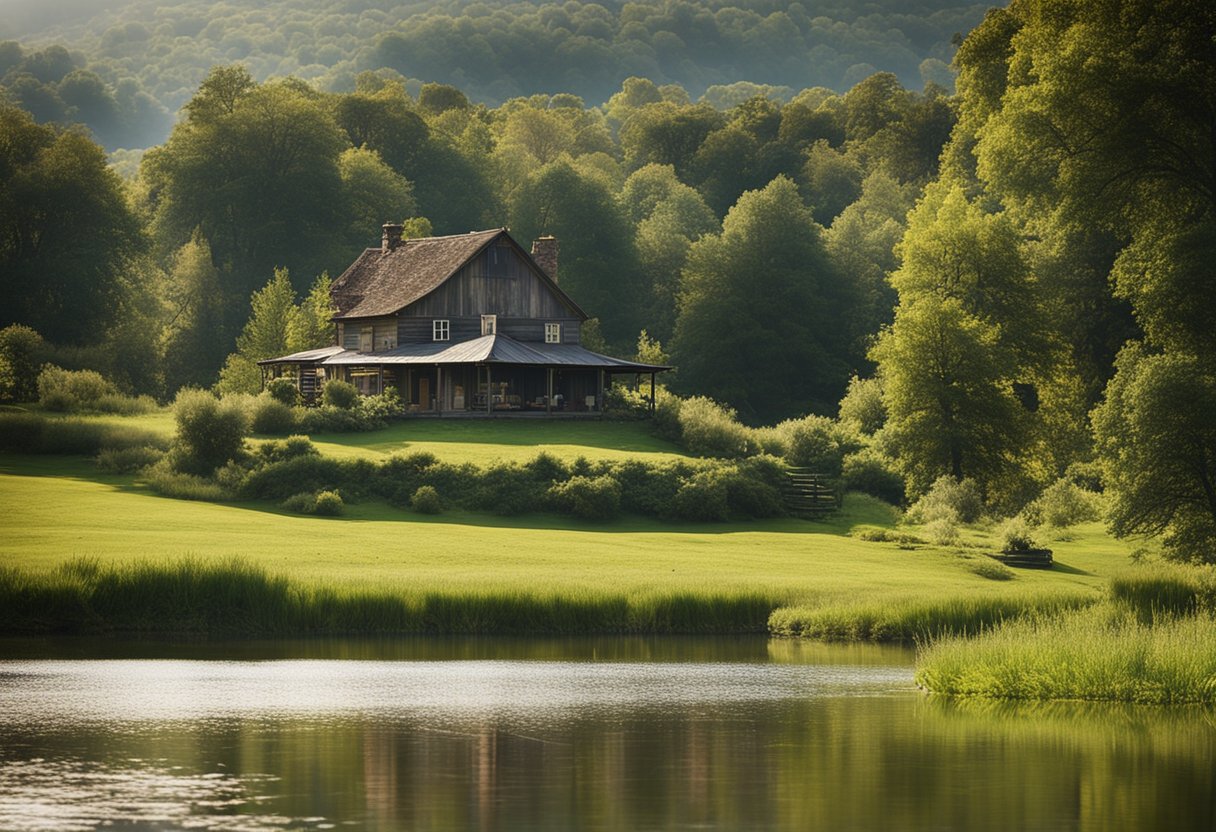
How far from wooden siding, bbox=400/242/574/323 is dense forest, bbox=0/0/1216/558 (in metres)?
14.3

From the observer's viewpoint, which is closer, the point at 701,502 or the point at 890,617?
the point at 890,617

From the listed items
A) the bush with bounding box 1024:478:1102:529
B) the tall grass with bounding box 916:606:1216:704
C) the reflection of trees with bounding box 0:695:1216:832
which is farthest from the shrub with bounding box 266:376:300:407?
the reflection of trees with bounding box 0:695:1216:832

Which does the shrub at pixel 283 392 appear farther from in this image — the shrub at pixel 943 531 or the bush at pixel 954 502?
the shrub at pixel 943 531

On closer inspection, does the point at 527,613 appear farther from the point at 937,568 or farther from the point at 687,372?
the point at 687,372

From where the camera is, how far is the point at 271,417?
75.8m

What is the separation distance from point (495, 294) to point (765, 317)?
27.8 meters

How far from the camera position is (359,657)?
123 feet

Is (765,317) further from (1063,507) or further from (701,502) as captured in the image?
(701,502)

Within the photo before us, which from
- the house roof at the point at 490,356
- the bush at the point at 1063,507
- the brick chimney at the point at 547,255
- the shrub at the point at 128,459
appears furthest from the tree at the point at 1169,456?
the brick chimney at the point at 547,255

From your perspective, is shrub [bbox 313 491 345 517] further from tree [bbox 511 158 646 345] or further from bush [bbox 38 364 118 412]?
tree [bbox 511 158 646 345]

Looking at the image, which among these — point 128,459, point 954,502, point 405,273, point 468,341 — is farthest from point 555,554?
point 405,273

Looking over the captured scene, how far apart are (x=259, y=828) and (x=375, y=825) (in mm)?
1471

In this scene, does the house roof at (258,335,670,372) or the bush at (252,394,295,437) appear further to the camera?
the house roof at (258,335,670,372)

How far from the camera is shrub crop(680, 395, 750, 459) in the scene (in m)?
77.3
